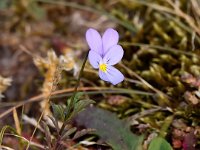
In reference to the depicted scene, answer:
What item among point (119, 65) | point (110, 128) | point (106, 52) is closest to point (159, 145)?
point (110, 128)

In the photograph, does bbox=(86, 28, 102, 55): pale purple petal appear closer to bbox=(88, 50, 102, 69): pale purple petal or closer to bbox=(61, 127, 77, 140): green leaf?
bbox=(88, 50, 102, 69): pale purple petal

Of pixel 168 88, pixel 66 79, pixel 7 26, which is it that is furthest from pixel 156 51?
pixel 7 26

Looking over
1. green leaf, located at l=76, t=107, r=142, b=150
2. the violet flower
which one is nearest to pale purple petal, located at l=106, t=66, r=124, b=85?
the violet flower

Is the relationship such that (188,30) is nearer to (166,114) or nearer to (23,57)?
(166,114)

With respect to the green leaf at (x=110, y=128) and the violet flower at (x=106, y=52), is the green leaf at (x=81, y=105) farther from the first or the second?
the green leaf at (x=110, y=128)

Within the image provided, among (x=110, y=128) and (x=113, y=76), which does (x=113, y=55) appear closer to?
(x=113, y=76)

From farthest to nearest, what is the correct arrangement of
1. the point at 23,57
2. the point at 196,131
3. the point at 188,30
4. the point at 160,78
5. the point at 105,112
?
the point at 23,57 < the point at 188,30 < the point at 160,78 < the point at 105,112 < the point at 196,131

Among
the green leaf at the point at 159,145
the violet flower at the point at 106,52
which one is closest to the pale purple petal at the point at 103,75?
the violet flower at the point at 106,52
